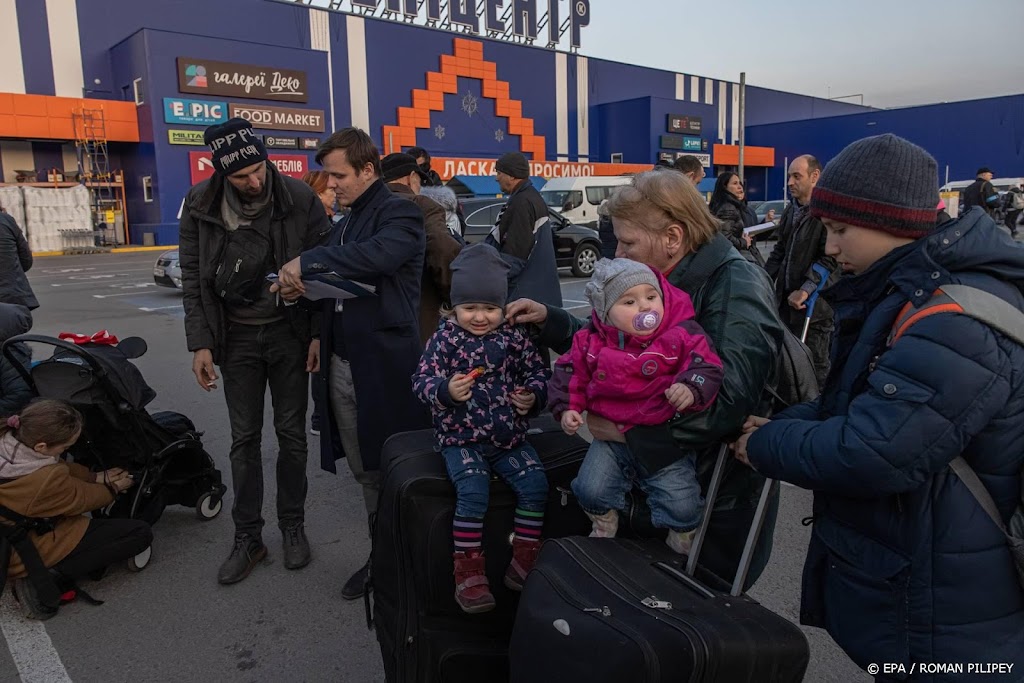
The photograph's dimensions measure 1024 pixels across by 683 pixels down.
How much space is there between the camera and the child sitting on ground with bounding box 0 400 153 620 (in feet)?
A: 10.6

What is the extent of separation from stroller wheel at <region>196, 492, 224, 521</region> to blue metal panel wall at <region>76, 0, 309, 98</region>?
93.9ft

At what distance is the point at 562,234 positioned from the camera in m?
15.6

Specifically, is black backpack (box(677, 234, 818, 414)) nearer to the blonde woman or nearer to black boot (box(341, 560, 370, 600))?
the blonde woman

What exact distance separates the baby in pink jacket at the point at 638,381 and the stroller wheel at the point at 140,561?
104 inches

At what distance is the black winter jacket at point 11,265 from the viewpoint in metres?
5.02

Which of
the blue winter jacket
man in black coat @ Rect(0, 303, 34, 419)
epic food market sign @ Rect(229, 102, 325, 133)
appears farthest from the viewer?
epic food market sign @ Rect(229, 102, 325, 133)

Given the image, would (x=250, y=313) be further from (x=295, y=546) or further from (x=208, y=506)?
(x=208, y=506)

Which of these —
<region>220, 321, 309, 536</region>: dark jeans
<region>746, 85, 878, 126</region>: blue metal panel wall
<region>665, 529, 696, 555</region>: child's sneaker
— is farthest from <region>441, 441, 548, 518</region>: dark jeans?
<region>746, 85, 878, 126</region>: blue metal panel wall

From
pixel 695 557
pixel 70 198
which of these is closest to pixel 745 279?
pixel 695 557

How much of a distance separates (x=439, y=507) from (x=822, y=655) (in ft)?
5.69

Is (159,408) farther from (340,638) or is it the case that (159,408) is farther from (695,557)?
(695,557)

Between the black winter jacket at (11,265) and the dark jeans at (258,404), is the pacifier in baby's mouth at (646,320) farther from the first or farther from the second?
the black winter jacket at (11,265)

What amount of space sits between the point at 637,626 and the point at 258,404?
2646 millimetres

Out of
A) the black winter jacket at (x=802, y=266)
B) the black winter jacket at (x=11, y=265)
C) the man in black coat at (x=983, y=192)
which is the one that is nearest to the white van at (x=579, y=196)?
the man in black coat at (x=983, y=192)
